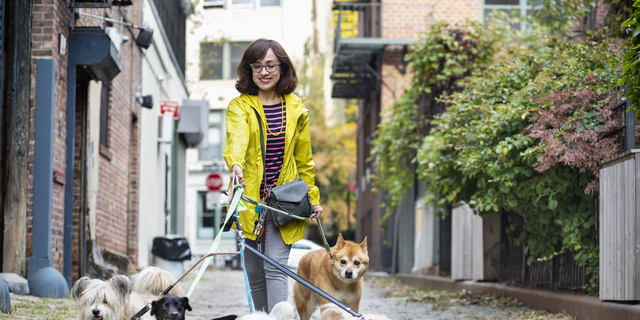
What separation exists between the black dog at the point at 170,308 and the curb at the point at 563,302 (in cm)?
348

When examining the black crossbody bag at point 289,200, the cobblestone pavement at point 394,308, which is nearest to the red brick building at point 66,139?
the cobblestone pavement at point 394,308

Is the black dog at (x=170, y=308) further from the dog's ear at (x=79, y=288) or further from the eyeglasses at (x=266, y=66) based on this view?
the eyeglasses at (x=266, y=66)

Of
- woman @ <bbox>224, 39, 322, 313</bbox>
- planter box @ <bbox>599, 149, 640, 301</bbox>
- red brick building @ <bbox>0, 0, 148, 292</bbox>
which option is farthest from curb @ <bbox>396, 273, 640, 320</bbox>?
red brick building @ <bbox>0, 0, 148, 292</bbox>

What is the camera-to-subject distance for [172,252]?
16297mm

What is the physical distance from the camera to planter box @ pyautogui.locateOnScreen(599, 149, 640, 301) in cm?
574

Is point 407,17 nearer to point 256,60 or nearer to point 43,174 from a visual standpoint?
point 43,174

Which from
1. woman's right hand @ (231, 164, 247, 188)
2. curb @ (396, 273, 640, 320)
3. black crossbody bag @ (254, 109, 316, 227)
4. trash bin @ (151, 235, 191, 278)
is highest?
woman's right hand @ (231, 164, 247, 188)

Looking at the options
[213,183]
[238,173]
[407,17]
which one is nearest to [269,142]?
[238,173]

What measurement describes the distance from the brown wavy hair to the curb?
320 centimetres

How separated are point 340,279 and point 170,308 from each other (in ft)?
7.00

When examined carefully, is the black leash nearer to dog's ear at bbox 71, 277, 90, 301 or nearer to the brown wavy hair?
the brown wavy hair

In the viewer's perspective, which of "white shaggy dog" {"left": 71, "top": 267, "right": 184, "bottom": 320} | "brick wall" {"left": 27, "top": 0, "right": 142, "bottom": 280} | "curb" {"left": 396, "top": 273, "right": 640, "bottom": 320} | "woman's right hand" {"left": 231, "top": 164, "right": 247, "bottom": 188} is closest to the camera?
"woman's right hand" {"left": 231, "top": 164, "right": 247, "bottom": 188}

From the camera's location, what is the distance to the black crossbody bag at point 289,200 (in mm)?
4629

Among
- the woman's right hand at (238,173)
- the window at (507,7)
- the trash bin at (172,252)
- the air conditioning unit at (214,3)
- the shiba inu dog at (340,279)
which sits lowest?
the trash bin at (172,252)
